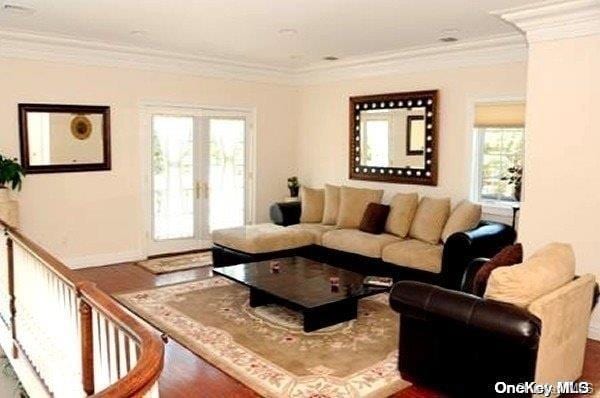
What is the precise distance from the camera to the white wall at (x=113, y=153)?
606 centimetres

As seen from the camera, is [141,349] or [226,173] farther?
[226,173]

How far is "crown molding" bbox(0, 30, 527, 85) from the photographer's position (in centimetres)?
582

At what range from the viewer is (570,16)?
4.24 metres

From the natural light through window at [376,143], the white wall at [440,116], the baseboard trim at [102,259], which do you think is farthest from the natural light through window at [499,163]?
the baseboard trim at [102,259]

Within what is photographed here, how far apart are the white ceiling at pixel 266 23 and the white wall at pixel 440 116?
1.83ft

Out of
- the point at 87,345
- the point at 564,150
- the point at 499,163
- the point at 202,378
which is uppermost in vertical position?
the point at 564,150

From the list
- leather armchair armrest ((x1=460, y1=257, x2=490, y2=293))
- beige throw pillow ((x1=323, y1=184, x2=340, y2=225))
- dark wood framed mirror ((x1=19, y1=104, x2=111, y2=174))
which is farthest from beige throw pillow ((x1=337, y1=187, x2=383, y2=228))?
dark wood framed mirror ((x1=19, y1=104, x2=111, y2=174))

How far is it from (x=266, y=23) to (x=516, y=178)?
320 cm

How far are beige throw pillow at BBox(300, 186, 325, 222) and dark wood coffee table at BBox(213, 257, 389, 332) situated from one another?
74.1 inches

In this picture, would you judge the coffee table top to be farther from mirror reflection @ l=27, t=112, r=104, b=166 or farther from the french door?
mirror reflection @ l=27, t=112, r=104, b=166

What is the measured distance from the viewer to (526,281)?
299 cm

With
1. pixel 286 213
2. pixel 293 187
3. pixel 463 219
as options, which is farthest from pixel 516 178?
pixel 293 187

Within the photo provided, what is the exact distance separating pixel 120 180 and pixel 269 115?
8.40ft

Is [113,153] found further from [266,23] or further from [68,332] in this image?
[68,332]
